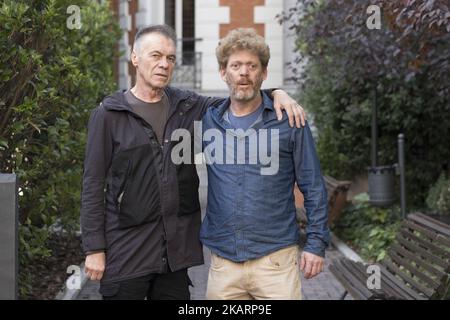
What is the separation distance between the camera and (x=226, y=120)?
12.6ft

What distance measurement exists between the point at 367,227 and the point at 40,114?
597cm

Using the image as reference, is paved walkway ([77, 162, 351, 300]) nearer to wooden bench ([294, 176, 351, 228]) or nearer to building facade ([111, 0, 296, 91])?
wooden bench ([294, 176, 351, 228])

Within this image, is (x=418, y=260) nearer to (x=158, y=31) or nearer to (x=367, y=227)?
(x=158, y=31)

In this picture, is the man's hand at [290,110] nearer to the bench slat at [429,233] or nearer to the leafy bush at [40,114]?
the leafy bush at [40,114]

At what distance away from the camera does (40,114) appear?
5.79 m

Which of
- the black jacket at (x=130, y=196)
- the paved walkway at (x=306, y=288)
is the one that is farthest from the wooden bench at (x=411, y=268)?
the black jacket at (x=130, y=196)

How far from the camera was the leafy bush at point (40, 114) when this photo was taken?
5.49 metres

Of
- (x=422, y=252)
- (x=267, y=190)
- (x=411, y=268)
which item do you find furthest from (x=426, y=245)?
(x=267, y=190)

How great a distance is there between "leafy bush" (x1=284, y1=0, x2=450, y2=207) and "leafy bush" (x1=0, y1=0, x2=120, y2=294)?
288cm

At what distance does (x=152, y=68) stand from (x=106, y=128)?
0.37 meters

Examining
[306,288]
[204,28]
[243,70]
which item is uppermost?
[204,28]

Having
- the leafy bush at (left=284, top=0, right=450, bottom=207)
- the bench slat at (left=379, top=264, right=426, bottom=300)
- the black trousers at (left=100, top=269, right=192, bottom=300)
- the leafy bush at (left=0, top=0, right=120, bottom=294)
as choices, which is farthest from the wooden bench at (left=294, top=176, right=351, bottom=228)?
the black trousers at (left=100, top=269, right=192, bottom=300)

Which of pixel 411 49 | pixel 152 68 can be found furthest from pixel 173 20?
pixel 152 68
